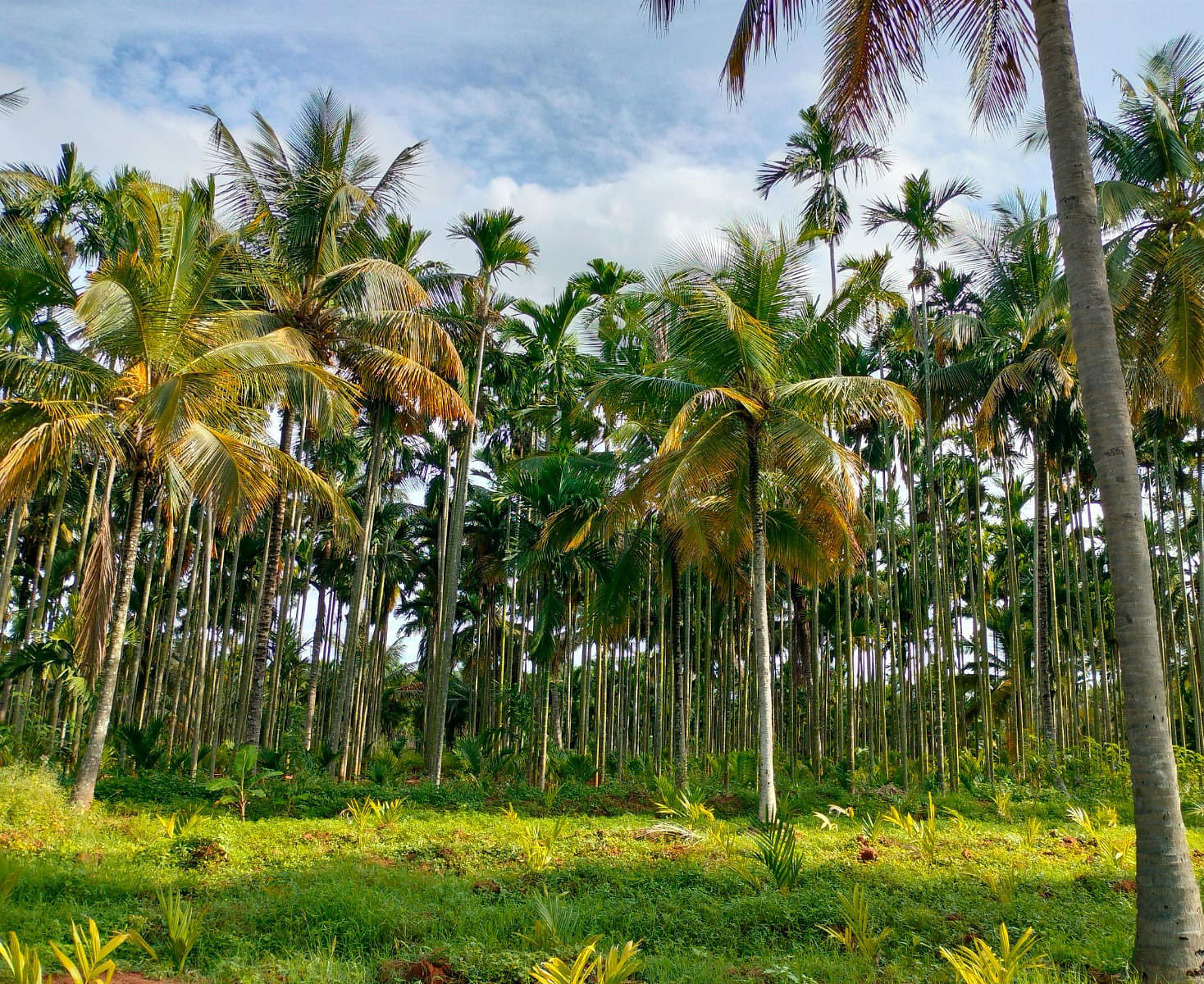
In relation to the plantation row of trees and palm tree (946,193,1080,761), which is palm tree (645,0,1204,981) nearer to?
the plantation row of trees

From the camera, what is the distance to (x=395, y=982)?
18.6 feet

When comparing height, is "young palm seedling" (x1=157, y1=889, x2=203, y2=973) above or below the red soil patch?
above

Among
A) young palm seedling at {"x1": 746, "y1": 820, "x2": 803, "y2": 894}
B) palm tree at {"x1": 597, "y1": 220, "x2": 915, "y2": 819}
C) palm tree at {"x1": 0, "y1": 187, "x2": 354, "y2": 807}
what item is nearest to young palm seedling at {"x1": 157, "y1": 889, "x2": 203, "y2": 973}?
young palm seedling at {"x1": 746, "y1": 820, "x2": 803, "y2": 894}

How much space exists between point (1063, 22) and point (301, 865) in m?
10.2

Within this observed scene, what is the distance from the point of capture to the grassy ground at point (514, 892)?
244 inches

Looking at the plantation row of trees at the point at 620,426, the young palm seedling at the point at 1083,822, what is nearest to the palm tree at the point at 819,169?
the plantation row of trees at the point at 620,426

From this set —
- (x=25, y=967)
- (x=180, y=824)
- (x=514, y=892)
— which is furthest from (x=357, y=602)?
(x=25, y=967)

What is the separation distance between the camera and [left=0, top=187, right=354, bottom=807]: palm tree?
10672mm

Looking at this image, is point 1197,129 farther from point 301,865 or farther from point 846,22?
point 301,865

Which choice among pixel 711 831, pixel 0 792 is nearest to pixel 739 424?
pixel 711 831

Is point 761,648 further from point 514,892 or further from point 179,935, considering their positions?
point 179,935

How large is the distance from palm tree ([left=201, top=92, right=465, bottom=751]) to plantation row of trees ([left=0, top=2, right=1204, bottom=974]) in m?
0.07

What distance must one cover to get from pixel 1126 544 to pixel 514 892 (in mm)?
5985

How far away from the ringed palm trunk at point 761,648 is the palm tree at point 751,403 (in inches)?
0.7
